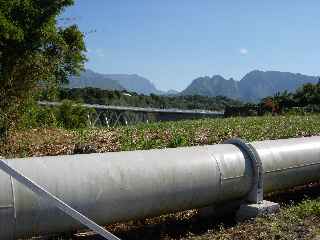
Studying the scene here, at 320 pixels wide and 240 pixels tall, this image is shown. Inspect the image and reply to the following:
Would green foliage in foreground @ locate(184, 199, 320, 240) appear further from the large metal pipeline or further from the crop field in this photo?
the large metal pipeline

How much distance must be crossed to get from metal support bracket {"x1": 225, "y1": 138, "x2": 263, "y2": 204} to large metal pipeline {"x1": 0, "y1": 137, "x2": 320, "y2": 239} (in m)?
0.06

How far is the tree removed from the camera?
12.1 metres

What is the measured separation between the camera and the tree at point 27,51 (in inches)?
477

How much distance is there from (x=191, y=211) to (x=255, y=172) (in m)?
1.05

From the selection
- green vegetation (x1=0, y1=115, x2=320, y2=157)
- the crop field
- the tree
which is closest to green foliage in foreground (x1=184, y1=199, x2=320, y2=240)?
the crop field

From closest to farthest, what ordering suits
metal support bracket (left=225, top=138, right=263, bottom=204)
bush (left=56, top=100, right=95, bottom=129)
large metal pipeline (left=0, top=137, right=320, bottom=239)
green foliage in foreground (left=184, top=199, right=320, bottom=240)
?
large metal pipeline (left=0, top=137, right=320, bottom=239) < green foliage in foreground (left=184, top=199, right=320, bottom=240) < metal support bracket (left=225, top=138, right=263, bottom=204) < bush (left=56, top=100, right=95, bottom=129)

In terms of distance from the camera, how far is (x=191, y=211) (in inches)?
271

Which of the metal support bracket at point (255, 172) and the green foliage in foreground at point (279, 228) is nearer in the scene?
the green foliage in foreground at point (279, 228)

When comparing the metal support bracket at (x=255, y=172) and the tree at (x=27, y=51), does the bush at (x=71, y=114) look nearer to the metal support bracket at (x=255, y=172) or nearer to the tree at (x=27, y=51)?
the tree at (x=27, y=51)

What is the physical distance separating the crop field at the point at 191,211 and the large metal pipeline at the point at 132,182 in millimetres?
402

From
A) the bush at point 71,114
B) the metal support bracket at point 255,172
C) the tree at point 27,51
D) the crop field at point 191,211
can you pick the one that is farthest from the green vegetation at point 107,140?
the bush at point 71,114

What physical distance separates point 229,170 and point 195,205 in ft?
1.87

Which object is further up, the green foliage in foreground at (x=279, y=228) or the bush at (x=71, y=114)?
the bush at (x=71, y=114)

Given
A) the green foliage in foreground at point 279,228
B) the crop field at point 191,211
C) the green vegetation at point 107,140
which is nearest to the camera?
the green foliage in foreground at point 279,228
